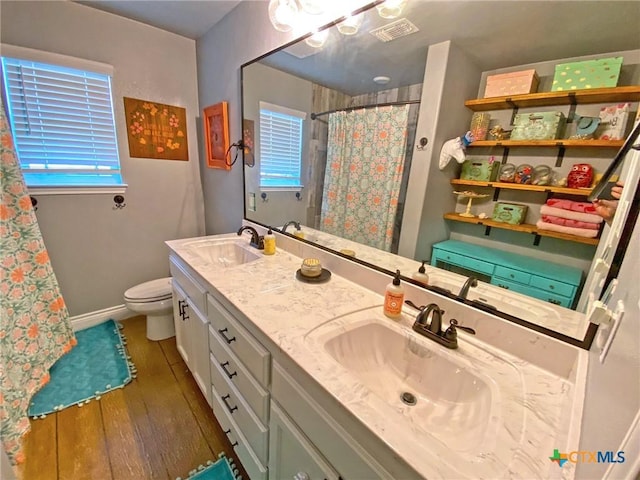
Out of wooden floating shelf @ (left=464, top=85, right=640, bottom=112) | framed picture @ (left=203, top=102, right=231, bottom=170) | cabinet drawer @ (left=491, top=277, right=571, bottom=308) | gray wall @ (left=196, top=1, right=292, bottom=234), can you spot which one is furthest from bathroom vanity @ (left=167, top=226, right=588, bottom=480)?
framed picture @ (left=203, top=102, right=231, bottom=170)

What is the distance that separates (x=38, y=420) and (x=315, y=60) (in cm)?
240

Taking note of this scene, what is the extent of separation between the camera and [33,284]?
1.52 m

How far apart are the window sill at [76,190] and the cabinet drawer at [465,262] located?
2.36 meters

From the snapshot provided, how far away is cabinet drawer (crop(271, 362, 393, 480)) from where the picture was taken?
22.4 inches

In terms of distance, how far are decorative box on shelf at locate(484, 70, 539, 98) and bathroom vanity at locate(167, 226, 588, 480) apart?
0.67 meters

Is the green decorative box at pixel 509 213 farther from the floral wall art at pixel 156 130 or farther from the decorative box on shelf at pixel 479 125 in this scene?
the floral wall art at pixel 156 130

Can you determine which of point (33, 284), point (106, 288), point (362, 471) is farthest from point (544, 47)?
point (106, 288)

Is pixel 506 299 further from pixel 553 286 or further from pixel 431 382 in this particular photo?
pixel 431 382

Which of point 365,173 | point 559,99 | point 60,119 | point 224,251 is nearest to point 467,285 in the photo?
point 559,99

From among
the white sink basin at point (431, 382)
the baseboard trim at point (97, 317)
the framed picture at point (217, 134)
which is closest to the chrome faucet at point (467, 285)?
the white sink basin at point (431, 382)

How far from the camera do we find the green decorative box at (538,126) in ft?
2.34

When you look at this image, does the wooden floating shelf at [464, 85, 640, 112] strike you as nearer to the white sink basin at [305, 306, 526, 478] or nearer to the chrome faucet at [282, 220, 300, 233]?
the white sink basin at [305, 306, 526, 478]

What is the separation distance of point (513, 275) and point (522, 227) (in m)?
0.15

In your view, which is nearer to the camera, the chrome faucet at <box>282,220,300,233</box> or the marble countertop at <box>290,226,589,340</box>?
the marble countertop at <box>290,226,589,340</box>
